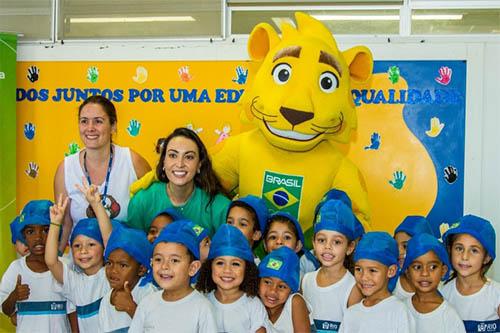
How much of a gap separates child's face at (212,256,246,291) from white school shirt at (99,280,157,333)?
35 cm

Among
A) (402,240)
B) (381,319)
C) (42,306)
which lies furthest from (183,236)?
(402,240)

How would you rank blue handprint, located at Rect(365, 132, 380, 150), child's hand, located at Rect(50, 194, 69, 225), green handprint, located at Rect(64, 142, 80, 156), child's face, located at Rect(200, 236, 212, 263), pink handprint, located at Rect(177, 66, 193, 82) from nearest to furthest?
1. child's face, located at Rect(200, 236, 212, 263)
2. child's hand, located at Rect(50, 194, 69, 225)
3. blue handprint, located at Rect(365, 132, 380, 150)
4. pink handprint, located at Rect(177, 66, 193, 82)
5. green handprint, located at Rect(64, 142, 80, 156)

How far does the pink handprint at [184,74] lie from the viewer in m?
4.83

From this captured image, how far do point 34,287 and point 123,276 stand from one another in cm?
61

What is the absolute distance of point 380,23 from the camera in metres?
4.82

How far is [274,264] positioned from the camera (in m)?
3.21

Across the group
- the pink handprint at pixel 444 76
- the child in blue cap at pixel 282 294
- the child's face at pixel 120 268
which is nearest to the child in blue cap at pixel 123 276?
the child's face at pixel 120 268

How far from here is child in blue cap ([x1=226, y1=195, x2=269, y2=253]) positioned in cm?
353

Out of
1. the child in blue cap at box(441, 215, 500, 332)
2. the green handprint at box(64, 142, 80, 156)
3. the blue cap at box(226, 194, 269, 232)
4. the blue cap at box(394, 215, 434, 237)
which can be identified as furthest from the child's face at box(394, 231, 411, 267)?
the green handprint at box(64, 142, 80, 156)

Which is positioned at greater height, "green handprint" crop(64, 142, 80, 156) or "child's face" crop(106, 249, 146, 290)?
"green handprint" crop(64, 142, 80, 156)

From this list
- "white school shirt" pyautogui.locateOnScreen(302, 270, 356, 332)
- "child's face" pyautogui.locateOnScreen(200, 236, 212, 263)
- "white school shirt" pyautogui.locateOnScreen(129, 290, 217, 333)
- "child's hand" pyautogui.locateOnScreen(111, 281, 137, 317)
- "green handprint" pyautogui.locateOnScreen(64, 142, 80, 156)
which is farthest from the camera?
"green handprint" pyautogui.locateOnScreen(64, 142, 80, 156)

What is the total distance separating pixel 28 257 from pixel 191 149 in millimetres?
1018

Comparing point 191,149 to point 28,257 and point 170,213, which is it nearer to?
point 170,213

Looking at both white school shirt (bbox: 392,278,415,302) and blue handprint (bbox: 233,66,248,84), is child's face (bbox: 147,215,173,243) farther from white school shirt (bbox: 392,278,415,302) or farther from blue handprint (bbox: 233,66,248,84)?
blue handprint (bbox: 233,66,248,84)
